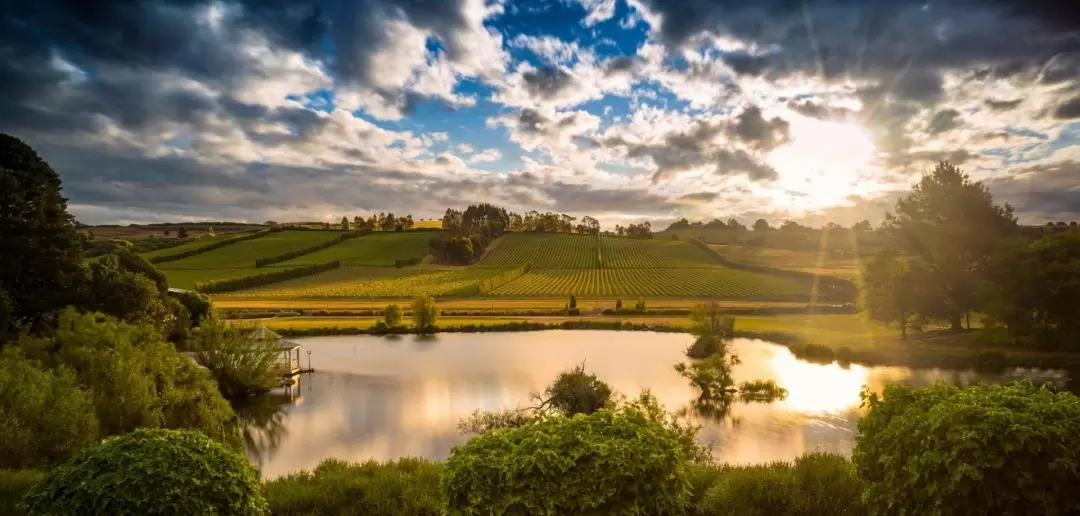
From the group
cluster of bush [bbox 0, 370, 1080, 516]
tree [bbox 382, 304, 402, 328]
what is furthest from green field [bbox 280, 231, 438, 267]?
cluster of bush [bbox 0, 370, 1080, 516]

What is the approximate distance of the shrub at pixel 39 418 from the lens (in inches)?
428

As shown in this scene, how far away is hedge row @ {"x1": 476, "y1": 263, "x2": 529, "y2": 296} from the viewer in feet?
260

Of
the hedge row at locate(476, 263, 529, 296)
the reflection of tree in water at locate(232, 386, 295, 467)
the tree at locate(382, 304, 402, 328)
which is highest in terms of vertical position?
the hedge row at locate(476, 263, 529, 296)

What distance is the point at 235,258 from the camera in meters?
102

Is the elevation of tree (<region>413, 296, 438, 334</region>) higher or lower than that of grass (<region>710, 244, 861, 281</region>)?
lower

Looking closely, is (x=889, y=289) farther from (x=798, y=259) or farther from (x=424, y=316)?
(x=798, y=259)

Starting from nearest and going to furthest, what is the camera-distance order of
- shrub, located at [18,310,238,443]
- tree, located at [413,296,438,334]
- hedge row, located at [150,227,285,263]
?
1. shrub, located at [18,310,238,443]
2. tree, located at [413,296,438,334]
3. hedge row, located at [150,227,285,263]

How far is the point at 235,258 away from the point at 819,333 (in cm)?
9435

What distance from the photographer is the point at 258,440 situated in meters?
23.8

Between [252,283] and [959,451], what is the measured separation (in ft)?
292

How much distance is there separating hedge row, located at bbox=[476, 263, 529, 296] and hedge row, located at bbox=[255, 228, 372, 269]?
1599 inches

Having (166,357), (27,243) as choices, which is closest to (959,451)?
(166,357)

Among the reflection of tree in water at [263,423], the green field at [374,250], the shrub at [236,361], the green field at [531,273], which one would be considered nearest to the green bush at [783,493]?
the reflection of tree in water at [263,423]

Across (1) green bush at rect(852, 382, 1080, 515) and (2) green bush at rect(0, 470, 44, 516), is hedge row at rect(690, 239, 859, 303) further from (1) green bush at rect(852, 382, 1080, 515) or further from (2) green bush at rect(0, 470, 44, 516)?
(2) green bush at rect(0, 470, 44, 516)
